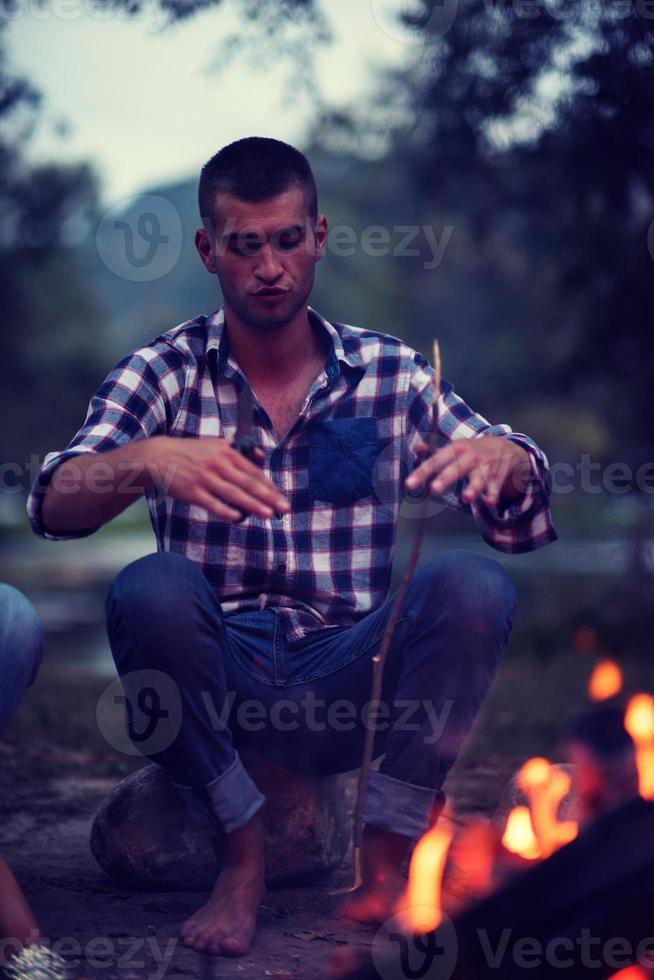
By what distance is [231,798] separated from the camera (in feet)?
9.37

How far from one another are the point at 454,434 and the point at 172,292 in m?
98.6

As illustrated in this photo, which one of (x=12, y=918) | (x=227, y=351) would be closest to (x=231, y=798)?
(x=12, y=918)

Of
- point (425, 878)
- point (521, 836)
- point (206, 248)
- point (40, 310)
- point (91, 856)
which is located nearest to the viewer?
point (425, 878)

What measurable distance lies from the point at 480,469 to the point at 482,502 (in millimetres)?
261

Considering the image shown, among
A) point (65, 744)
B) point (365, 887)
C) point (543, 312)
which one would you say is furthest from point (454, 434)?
point (543, 312)

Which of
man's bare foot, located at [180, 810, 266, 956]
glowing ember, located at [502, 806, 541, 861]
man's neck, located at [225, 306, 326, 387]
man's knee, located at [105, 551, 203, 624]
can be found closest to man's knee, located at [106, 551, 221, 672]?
man's knee, located at [105, 551, 203, 624]

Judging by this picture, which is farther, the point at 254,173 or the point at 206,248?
the point at 206,248

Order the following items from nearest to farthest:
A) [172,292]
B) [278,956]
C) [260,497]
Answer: [260,497]
[278,956]
[172,292]

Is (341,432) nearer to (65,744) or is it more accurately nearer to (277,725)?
(277,725)

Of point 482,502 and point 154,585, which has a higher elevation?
point 482,502

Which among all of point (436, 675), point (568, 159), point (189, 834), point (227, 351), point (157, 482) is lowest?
point (189, 834)

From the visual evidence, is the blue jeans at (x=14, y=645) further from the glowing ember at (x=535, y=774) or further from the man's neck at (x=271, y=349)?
the glowing ember at (x=535, y=774)

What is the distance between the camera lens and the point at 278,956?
264cm

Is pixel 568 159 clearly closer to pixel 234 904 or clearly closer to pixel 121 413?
pixel 121 413
